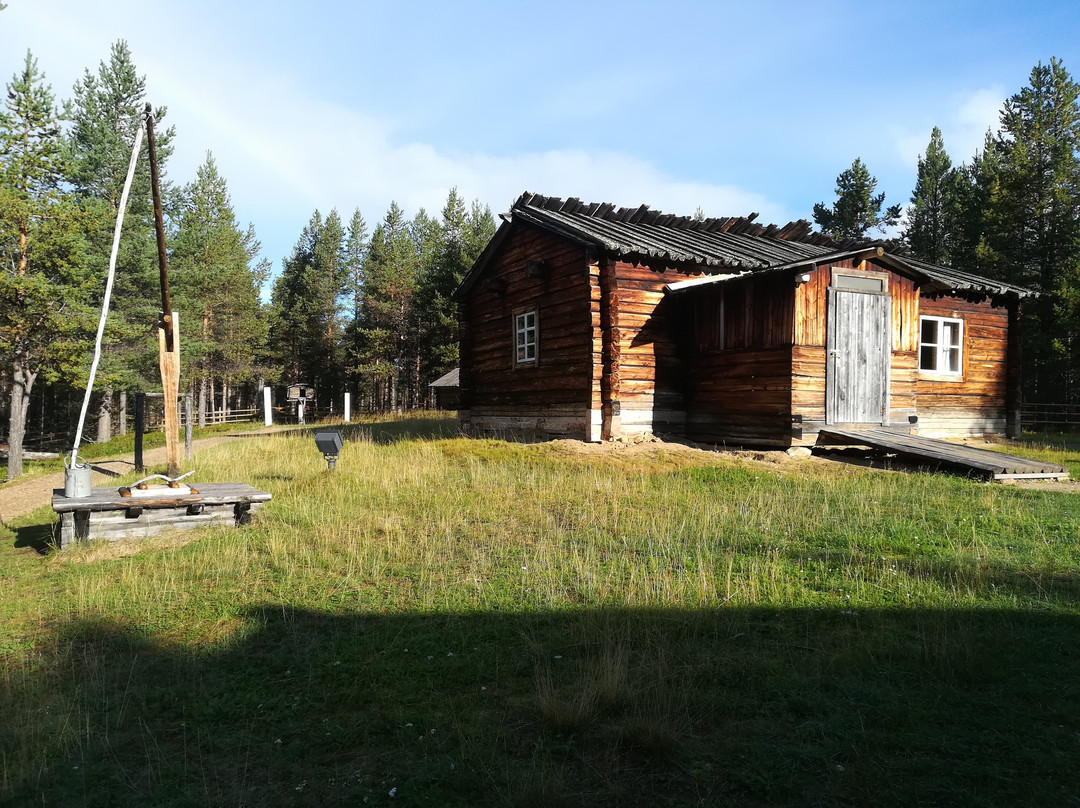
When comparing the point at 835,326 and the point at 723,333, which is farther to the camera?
the point at 723,333

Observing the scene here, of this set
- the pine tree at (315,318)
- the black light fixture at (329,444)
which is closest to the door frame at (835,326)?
the black light fixture at (329,444)

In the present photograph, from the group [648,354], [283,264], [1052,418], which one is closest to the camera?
[648,354]

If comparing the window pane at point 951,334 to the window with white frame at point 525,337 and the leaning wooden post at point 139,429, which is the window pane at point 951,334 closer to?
the window with white frame at point 525,337

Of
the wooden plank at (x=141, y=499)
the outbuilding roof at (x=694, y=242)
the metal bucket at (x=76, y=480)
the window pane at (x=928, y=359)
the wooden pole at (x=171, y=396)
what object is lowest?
the wooden plank at (x=141, y=499)

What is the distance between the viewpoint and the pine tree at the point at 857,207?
138ft

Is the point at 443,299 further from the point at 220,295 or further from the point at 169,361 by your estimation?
the point at 169,361

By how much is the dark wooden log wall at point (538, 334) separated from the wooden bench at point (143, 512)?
8499 mm

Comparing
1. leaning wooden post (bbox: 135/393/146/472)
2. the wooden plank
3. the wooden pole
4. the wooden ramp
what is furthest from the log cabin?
leaning wooden post (bbox: 135/393/146/472)

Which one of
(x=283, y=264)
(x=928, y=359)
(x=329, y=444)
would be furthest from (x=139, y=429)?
(x=283, y=264)

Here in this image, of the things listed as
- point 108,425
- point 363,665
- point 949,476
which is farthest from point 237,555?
point 108,425

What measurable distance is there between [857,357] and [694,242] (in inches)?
205

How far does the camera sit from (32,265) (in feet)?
78.5

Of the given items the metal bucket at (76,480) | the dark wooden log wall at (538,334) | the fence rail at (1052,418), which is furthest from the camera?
the fence rail at (1052,418)

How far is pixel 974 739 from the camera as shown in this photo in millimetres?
3475
